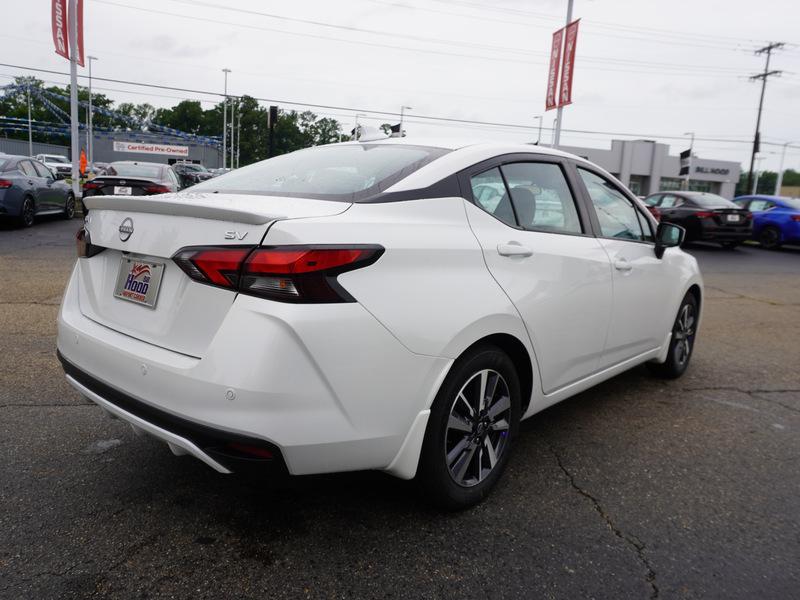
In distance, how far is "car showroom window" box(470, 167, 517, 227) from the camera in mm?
2770

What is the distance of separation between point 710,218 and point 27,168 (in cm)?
1609

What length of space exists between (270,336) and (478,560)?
3.81 ft

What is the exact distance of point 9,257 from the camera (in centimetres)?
934

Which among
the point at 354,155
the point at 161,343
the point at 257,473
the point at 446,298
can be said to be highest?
the point at 354,155

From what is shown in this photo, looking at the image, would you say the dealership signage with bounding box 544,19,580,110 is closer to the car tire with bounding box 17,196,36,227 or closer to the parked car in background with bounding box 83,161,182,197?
the parked car in background with bounding box 83,161,182,197

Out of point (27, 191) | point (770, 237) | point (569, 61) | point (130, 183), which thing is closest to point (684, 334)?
point (130, 183)

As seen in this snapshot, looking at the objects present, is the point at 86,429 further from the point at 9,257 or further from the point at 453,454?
the point at 9,257

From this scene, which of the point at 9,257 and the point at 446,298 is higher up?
the point at 446,298

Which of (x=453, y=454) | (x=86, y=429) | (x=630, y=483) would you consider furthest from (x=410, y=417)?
(x=86, y=429)

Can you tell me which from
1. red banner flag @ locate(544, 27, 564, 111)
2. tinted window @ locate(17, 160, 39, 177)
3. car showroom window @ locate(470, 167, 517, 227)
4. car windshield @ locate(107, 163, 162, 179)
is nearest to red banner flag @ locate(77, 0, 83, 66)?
tinted window @ locate(17, 160, 39, 177)


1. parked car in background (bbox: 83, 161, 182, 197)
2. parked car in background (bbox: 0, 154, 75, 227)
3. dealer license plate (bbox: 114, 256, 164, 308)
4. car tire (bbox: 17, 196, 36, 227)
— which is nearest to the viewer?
dealer license plate (bbox: 114, 256, 164, 308)

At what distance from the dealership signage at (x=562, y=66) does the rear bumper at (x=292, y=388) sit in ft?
72.1

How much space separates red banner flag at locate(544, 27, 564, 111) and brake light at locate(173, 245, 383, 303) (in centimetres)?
2241

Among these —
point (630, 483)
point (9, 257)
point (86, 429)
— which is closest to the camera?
point (630, 483)
